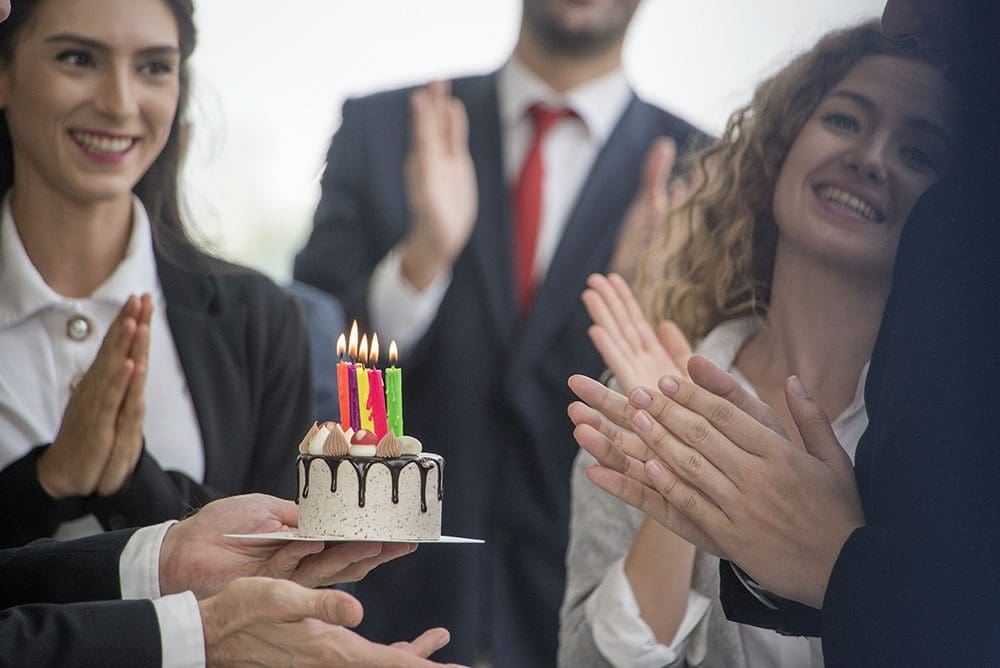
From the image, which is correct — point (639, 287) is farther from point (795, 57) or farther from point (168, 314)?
point (168, 314)

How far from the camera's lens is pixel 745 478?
185 centimetres

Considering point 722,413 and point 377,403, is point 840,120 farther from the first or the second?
point 377,403

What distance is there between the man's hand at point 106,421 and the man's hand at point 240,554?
0.29 meters

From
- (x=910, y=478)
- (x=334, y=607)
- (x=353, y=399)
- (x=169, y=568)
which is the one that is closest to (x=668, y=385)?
(x=910, y=478)

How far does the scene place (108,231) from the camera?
8.09 feet

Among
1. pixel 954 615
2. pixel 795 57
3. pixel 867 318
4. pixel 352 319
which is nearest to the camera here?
pixel 954 615

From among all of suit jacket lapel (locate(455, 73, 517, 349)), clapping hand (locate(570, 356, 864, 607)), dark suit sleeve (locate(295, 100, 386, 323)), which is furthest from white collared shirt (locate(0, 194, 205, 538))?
clapping hand (locate(570, 356, 864, 607))

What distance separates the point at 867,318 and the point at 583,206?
755 millimetres

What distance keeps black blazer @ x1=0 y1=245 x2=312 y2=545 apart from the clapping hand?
79 centimetres

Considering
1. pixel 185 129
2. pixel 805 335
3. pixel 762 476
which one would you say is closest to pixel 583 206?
pixel 805 335

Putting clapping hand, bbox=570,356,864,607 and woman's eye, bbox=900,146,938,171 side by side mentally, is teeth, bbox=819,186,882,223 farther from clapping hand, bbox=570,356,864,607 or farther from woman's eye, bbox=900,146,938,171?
clapping hand, bbox=570,356,864,607

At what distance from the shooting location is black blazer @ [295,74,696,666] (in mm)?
2678

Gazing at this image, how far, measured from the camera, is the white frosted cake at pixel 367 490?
1.85 meters

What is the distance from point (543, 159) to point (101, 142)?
0.92 meters
